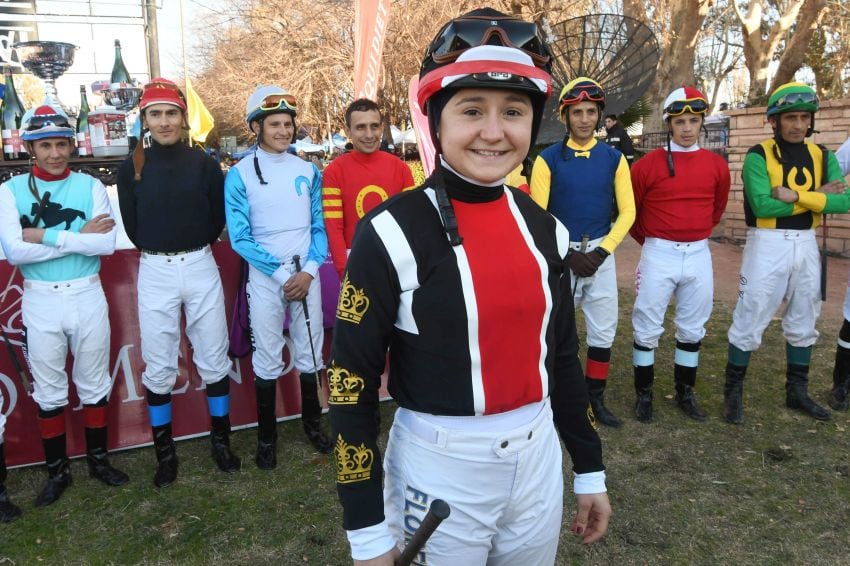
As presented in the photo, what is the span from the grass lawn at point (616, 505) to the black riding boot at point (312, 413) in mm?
110

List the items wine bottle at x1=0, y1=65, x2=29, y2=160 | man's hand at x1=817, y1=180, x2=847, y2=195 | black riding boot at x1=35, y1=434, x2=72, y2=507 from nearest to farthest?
black riding boot at x1=35, y1=434, x2=72, y2=507
man's hand at x1=817, y1=180, x2=847, y2=195
wine bottle at x1=0, y1=65, x2=29, y2=160

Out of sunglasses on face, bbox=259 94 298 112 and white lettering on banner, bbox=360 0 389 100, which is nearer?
sunglasses on face, bbox=259 94 298 112

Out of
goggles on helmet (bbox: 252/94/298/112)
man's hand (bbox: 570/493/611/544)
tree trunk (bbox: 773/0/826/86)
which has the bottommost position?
man's hand (bbox: 570/493/611/544)

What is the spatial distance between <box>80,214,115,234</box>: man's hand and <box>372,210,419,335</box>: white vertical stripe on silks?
9.71ft

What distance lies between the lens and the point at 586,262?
15.3ft

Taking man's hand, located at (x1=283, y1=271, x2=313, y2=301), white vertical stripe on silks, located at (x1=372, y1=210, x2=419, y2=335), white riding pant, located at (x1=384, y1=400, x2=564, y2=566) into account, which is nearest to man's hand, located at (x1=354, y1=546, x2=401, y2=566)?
white riding pant, located at (x1=384, y1=400, x2=564, y2=566)

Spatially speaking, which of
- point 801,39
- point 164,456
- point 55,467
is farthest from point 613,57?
point 55,467

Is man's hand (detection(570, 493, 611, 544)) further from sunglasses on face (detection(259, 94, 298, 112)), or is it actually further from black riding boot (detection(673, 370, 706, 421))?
black riding boot (detection(673, 370, 706, 421))

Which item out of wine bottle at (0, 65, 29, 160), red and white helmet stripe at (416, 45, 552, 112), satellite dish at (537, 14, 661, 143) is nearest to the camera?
red and white helmet stripe at (416, 45, 552, 112)

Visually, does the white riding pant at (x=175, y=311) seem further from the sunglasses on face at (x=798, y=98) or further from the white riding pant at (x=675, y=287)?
the sunglasses on face at (x=798, y=98)

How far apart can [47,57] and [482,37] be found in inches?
242

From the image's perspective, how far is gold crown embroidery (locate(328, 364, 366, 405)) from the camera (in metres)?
1.59

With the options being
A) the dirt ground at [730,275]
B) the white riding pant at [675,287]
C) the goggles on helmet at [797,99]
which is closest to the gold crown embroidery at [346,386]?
the white riding pant at [675,287]

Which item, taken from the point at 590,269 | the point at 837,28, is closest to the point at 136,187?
the point at 590,269
